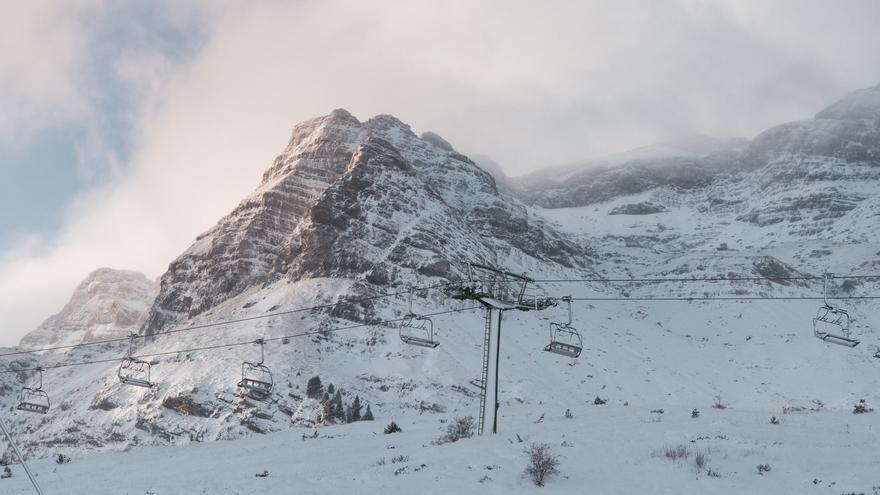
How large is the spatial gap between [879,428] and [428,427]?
62.3ft

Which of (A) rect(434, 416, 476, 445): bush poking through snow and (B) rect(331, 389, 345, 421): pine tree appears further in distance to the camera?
(B) rect(331, 389, 345, 421): pine tree

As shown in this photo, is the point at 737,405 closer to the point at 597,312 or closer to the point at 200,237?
the point at 597,312

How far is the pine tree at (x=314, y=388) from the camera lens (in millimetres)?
81875

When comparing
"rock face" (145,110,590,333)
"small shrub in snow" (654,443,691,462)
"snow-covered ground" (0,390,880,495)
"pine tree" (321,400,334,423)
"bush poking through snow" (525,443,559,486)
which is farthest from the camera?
"rock face" (145,110,590,333)

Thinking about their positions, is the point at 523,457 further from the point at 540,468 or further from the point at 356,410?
the point at 356,410

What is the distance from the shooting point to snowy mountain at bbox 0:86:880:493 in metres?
24.9

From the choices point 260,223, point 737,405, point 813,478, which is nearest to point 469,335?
point 737,405

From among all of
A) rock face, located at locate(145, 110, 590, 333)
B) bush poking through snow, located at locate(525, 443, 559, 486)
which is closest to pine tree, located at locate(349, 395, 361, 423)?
rock face, located at locate(145, 110, 590, 333)

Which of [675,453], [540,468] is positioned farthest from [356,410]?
[540,468]

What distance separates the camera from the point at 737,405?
8719cm

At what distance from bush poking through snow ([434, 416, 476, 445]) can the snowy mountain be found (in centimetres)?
82

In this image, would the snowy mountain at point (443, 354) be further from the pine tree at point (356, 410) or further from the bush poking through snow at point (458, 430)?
the pine tree at point (356, 410)

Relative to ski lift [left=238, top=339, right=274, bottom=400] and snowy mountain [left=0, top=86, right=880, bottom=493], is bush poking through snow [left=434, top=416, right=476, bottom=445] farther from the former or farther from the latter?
ski lift [left=238, top=339, right=274, bottom=400]

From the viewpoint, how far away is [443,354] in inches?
3733
